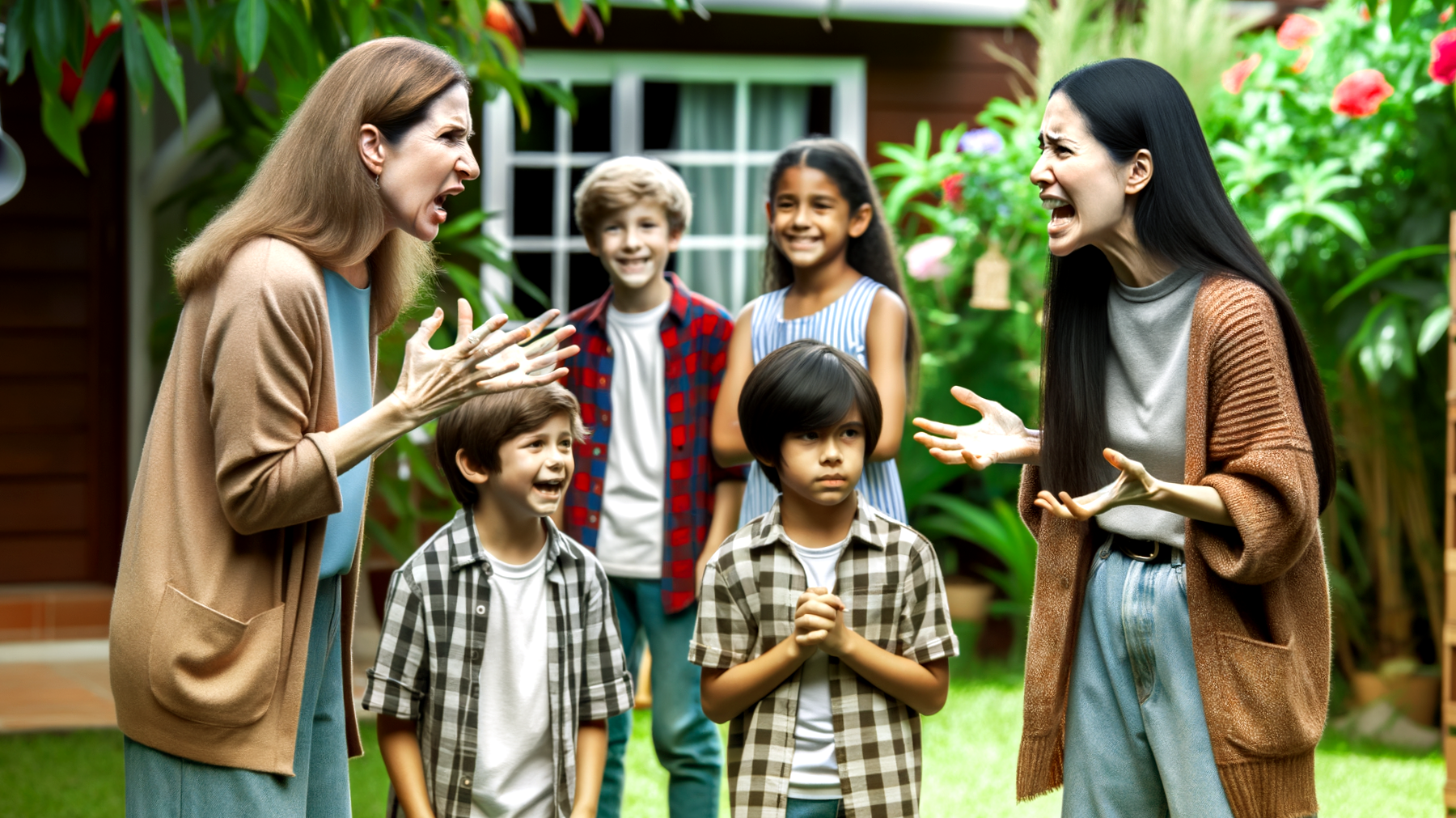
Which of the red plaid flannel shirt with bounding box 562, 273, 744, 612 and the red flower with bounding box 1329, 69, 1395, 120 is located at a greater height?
the red flower with bounding box 1329, 69, 1395, 120

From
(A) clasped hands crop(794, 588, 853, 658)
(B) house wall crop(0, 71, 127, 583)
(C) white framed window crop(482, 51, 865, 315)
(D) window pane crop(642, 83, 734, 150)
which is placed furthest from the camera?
(D) window pane crop(642, 83, 734, 150)

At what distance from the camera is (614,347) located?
3.40 metres

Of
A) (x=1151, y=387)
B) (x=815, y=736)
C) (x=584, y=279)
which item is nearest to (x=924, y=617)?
(x=815, y=736)

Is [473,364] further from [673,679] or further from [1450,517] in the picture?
[1450,517]

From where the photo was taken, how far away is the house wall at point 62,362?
22.5 ft

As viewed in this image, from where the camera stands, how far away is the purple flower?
20.6 feet

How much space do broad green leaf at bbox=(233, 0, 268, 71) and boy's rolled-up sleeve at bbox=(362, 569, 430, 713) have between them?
1.11 metres

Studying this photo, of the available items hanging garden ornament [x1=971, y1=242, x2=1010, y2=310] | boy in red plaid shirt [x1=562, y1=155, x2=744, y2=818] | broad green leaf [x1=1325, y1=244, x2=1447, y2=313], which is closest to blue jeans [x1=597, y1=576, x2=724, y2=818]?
boy in red plaid shirt [x1=562, y1=155, x2=744, y2=818]

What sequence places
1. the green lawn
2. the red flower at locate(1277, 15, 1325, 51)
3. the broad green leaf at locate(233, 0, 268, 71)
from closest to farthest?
1. the broad green leaf at locate(233, 0, 268, 71)
2. the green lawn
3. the red flower at locate(1277, 15, 1325, 51)

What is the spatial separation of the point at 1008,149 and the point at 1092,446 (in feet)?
14.0

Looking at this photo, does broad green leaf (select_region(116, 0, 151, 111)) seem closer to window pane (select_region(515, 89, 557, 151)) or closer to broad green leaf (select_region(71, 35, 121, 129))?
broad green leaf (select_region(71, 35, 121, 129))

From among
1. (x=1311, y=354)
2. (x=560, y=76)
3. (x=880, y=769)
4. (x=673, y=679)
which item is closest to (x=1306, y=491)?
(x=1311, y=354)

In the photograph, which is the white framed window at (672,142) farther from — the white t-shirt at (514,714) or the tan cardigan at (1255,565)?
the tan cardigan at (1255,565)

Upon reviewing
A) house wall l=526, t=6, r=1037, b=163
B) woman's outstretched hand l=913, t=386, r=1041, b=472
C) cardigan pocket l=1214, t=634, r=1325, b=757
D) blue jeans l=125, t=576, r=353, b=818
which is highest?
house wall l=526, t=6, r=1037, b=163
